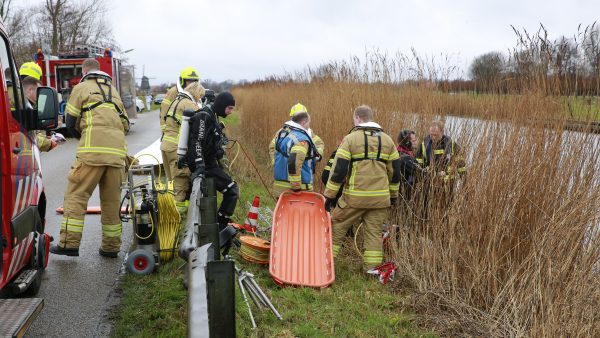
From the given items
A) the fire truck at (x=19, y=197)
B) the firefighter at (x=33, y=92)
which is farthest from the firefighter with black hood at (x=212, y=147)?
the fire truck at (x=19, y=197)

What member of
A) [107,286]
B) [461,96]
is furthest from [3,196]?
[461,96]

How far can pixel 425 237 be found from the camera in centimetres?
614

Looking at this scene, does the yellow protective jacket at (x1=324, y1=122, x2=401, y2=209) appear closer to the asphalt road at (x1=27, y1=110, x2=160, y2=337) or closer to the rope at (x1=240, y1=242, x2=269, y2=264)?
the rope at (x1=240, y1=242, x2=269, y2=264)

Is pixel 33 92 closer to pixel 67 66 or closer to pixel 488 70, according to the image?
pixel 488 70

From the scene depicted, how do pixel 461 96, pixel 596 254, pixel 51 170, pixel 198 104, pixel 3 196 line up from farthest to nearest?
pixel 51 170, pixel 198 104, pixel 461 96, pixel 596 254, pixel 3 196

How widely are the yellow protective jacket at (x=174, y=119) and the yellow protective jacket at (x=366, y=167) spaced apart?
2.54 meters

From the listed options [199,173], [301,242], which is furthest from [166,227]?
[301,242]

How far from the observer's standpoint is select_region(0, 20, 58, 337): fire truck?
139 inches

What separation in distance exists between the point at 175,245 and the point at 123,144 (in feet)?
3.77

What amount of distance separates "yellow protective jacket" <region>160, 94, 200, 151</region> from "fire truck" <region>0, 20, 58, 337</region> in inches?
124

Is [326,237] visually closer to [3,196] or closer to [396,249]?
[396,249]

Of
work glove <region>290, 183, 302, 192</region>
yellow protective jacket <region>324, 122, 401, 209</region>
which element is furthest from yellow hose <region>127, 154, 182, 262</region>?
yellow protective jacket <region>324, 122, 401, 209</region>

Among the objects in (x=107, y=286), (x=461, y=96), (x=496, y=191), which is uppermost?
(x=461, y=96)

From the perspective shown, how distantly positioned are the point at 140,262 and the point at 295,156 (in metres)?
1.99
